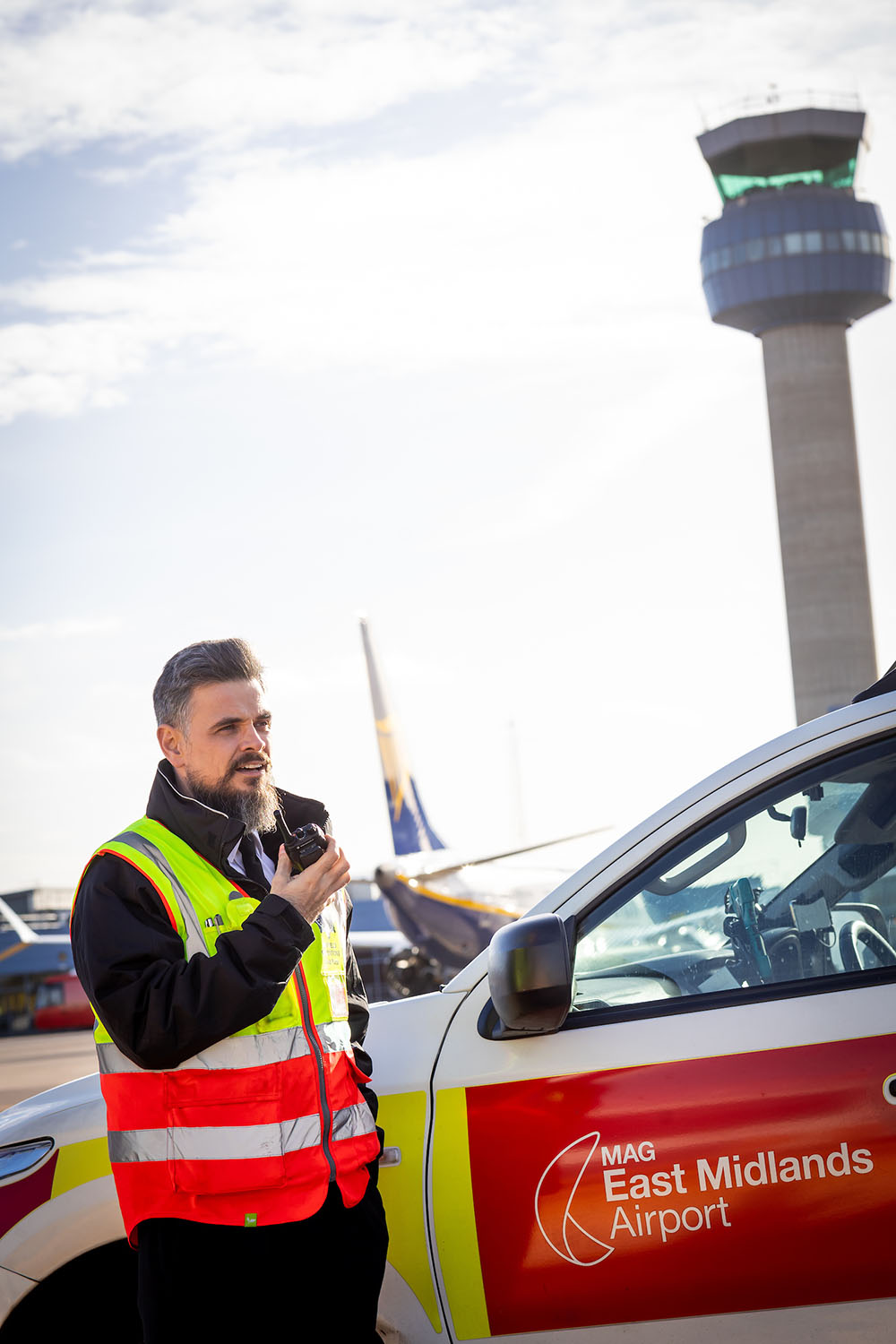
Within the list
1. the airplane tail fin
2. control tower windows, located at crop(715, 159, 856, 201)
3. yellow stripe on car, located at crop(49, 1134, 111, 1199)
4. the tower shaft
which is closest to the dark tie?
yellow stripe on car, located at crop(49, 1134, 111, 1199)

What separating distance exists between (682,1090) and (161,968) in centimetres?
97

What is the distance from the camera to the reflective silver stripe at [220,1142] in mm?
2443

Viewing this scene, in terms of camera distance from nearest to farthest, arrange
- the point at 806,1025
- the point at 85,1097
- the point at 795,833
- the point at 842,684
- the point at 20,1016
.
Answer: the point at 806,1025 → the point at 795,833 → the point at 85,1097 → the point at 20,1016 → the point at 842,684

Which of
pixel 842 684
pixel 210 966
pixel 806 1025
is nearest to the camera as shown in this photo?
pixel 210 966

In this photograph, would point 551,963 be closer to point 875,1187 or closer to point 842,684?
point 875,1187

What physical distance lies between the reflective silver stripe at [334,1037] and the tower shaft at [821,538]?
51.5 m

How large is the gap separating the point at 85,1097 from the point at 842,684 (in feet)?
172

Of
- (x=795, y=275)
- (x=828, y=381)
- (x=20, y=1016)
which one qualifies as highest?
(x=795, y=275)

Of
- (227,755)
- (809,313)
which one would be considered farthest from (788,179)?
(227,755)

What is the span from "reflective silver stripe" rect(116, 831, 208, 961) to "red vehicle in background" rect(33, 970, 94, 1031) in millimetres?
36787

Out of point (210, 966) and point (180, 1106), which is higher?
point (210, 966)

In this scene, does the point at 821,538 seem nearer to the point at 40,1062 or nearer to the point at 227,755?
the point at 40,1062

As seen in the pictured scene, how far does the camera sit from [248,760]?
274 cm

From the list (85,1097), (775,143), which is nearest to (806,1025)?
(85,1097)
